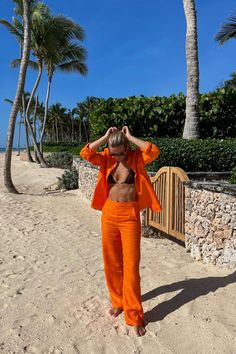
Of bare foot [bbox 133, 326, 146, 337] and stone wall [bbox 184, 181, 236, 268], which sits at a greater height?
stone wall [bbox 184, 181, 236, 268]

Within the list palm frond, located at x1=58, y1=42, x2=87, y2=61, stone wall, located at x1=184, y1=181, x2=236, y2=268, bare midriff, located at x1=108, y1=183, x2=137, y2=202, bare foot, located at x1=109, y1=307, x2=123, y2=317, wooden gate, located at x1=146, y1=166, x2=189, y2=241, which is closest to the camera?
bare midriff, located at x1=108, y1=183, x2=137, y2=202

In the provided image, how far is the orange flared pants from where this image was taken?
3467 mm

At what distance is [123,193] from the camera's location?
11.7 feet

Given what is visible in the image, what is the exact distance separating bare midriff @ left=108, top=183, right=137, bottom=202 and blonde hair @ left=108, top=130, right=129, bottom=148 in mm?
403

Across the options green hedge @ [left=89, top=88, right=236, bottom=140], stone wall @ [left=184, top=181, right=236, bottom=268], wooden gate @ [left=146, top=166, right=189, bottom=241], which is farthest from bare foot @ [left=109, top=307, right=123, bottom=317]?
green hedge @ [left=89, top=88, right=236, bottom=140]

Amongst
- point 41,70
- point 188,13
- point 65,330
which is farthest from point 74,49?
point 65,330

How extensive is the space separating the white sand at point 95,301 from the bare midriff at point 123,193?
3.94 ft

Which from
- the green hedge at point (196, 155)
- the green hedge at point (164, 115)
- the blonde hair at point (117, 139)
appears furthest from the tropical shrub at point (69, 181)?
the blonde hair at point (117, 139)

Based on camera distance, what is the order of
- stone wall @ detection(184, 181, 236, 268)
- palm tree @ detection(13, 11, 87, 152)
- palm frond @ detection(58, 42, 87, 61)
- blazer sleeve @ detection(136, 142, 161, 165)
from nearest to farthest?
blazer sleeve @ detection(136, 142, 161, 165) → stone wall @ detection(184, 181, 236, 268) → palm tree @ detection(13, 11, 87, 152) → palm frond @ detection(58, 42, 87, 61)

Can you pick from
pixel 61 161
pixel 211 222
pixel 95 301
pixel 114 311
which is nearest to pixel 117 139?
pixel 114 311

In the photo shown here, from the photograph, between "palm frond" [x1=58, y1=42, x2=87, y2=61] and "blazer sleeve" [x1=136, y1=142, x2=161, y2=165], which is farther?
"palm frond" [x1=58, y1=42, x2=87, y2=61]

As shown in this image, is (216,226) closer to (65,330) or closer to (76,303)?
(76,303)

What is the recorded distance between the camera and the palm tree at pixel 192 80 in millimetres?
10031

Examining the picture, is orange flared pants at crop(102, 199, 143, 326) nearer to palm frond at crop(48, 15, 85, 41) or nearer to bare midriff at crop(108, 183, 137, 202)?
bare midriff at crop(108, 183, 137, 202)
